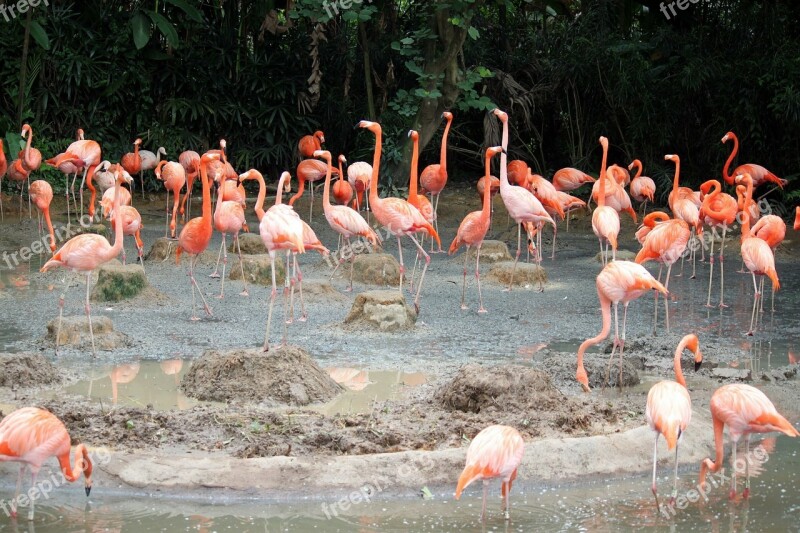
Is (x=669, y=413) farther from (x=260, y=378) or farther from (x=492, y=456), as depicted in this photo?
(x=260, y=378)

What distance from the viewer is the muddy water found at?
A: 168 inches

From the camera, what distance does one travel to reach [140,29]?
47.1ft

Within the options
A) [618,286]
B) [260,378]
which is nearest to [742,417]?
[618,286]

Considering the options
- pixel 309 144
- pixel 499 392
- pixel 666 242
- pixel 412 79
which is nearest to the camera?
pixel 499 392

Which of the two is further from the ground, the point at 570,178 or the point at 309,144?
the point at 309,144

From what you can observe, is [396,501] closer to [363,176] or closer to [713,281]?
[713,281]

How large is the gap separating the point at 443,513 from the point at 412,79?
11.9m

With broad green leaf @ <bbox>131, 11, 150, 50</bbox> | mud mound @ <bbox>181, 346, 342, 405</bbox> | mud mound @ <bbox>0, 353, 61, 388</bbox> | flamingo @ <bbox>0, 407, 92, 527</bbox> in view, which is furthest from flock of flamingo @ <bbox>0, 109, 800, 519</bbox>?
broad green leaf @ <bbox>131, 11, 150, 50</bbox>

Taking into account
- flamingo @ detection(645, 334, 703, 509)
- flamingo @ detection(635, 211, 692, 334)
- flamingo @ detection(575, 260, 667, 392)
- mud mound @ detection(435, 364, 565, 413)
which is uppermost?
flamingo @ detection(635, 211, 692, 334)

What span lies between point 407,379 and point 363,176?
6.06m

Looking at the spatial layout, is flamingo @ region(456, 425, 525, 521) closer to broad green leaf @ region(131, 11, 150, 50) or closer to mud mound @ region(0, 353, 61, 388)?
mud mound @ region(0, 353, 61, 388)

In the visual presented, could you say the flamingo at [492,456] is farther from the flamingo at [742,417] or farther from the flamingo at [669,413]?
the flamingo at [742,417]

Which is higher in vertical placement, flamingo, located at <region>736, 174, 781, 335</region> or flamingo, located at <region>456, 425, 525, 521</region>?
flamingo, located at <region>736, 174, 781, 335</region>

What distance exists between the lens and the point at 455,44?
12.6 meters
